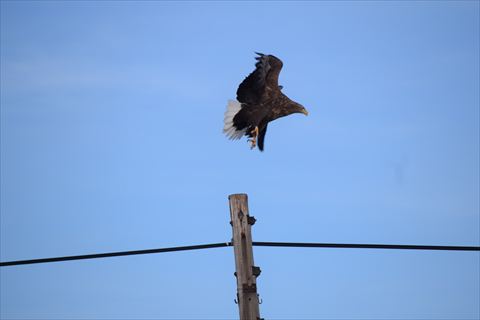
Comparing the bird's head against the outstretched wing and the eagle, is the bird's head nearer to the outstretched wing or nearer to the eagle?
the eagle

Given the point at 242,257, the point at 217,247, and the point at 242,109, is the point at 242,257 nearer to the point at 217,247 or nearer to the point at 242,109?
the point at 217,247

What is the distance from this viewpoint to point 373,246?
593cm

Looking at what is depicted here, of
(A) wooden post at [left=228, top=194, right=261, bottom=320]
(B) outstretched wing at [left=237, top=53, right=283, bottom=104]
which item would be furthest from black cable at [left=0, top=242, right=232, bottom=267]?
(B) outstretched wing at [left=237, top=53, right=283, bottom=104]

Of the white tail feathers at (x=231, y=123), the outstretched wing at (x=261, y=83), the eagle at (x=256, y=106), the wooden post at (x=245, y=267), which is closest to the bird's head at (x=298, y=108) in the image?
the eagle at (x=256, y=106)

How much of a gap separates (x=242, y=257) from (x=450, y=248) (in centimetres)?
148

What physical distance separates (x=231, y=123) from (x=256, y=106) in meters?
0.51

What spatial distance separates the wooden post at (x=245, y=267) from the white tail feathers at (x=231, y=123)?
27.5 ft

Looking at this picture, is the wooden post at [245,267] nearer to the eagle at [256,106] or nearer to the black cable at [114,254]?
the black cable at [114,254]

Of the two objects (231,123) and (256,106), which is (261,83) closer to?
(256,106)

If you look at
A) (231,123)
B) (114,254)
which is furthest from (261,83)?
(114,254)

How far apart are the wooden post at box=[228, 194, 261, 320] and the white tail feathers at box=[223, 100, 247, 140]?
8.38 metres

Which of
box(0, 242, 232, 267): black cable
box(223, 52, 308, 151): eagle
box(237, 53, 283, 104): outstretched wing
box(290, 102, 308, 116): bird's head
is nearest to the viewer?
box(0, 242, 232, 267): black cable

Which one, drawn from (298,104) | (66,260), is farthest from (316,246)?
(298,104)

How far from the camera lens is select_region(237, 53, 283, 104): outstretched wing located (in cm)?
1369
